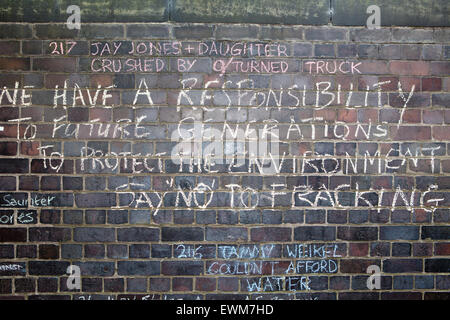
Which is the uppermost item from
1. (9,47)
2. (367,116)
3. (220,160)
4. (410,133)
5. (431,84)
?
(9,47)

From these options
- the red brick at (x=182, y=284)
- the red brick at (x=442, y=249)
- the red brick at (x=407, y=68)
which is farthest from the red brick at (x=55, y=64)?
the red brick at (x=442, y=249)

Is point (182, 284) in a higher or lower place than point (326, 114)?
lower

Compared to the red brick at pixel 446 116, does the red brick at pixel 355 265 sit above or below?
below

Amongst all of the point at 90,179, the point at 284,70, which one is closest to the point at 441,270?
the point at 284,70

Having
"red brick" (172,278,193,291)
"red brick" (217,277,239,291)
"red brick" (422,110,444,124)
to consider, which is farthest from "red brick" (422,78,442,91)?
"red brick" (172,278,193,291)

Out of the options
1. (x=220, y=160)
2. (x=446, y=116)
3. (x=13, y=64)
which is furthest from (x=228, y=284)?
(x=13, y=64)

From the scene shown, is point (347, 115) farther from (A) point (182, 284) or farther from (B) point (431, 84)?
(A) point (182, 284)

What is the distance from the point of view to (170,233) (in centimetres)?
257

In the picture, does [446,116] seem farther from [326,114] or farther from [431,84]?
[326,114]

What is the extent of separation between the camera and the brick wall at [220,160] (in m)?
2.55

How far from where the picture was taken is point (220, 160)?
2562mm

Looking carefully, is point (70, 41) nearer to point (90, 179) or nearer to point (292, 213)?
point (90, 179)

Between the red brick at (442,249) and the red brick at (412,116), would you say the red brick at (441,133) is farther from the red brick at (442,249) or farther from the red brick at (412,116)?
the red brick at (442,249)
